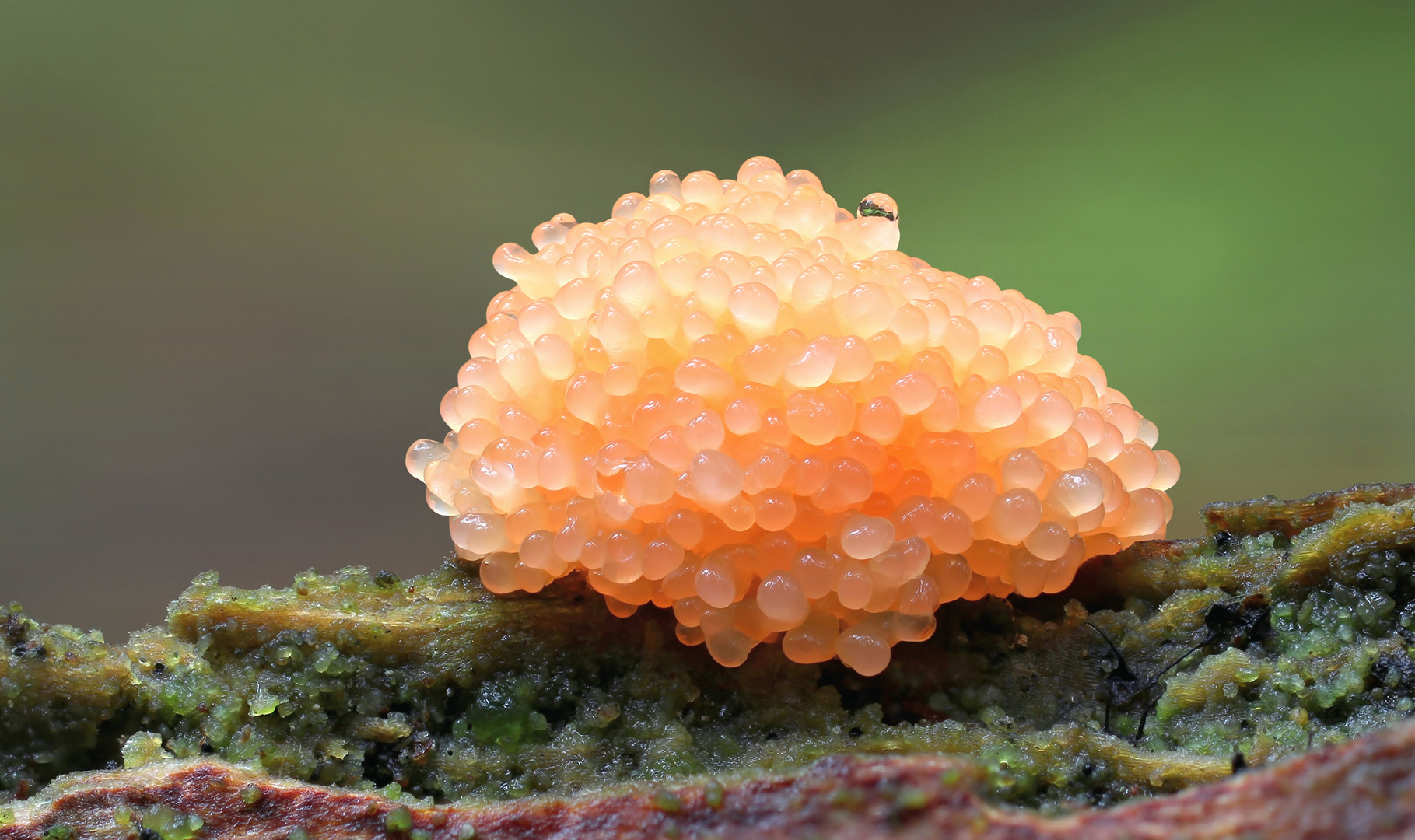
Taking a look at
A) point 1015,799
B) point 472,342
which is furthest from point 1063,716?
point 472,342

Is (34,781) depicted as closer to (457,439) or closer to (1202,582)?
(457,439)

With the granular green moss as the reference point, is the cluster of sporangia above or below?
above

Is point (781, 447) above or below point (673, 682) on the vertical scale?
above

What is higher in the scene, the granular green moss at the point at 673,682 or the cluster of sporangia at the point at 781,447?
the cluster of sporangia at the point at 781,447
